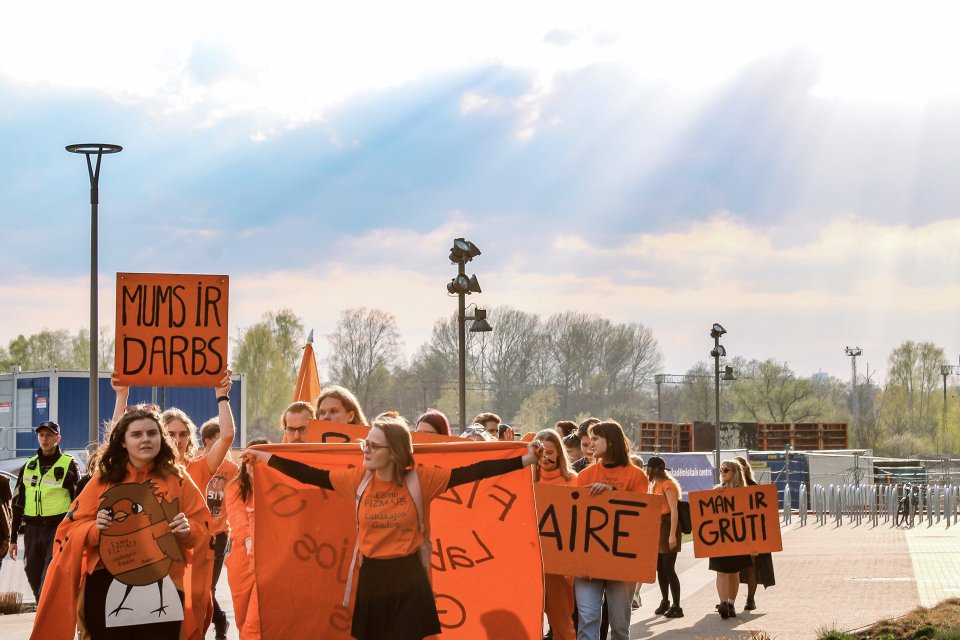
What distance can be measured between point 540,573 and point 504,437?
4.30 m

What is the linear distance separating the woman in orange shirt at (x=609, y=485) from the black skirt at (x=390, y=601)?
107 inches

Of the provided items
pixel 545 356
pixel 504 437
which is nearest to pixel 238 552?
pixel 504 437

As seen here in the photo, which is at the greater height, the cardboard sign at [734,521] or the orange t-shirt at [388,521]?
the orange t-shirt at [388,521]

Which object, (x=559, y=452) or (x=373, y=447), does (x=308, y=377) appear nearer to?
(x=559, y=452)

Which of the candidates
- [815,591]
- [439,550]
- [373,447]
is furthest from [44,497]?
[815,591]

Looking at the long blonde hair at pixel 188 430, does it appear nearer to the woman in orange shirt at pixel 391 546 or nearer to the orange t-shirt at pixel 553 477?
the woman in orange shirt at pixel 391 546

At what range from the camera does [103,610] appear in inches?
261

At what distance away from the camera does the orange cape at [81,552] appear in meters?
6.66

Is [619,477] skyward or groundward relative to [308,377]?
groundward

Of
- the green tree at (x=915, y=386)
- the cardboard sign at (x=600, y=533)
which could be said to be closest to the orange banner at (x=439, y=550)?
the cardboard sign at (x=600, y=533)

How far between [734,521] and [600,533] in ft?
14.7

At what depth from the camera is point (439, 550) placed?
27.7 ft

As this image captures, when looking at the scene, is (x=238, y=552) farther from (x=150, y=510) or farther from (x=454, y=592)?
(x=150, y=510)

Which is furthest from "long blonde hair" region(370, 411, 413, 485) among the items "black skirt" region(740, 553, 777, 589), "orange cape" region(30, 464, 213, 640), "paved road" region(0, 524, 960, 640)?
"black skirt" region(740, 553, 777, 589)
